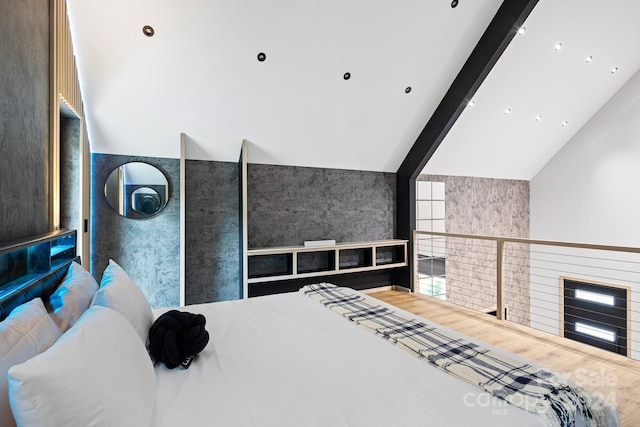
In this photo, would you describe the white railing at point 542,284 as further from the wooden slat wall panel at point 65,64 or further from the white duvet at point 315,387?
the wooden slat wall panel at point 65,64

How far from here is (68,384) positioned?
2.35 feet

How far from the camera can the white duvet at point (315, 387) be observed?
1.00 metres

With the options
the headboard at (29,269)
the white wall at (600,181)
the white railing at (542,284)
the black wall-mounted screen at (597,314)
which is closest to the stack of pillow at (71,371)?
the headboard at (29,269)

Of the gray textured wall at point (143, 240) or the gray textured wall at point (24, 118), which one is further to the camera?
the gray textured wall at point (143, 240)

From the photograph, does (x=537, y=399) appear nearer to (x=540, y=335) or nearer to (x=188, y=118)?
(x=540, y=335)

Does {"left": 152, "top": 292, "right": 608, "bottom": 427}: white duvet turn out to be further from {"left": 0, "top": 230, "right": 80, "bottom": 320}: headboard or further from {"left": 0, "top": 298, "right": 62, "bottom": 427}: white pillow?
{"left": 0, "top": 230, "right": 80, "bottom": 320}: headboard

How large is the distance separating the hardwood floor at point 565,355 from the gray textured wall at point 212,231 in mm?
2310

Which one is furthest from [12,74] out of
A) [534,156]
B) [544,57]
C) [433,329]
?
[534,156]

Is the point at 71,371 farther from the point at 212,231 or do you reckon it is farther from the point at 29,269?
the point at 212,231

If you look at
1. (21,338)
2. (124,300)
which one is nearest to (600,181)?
(124,300)

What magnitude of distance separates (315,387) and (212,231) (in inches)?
112

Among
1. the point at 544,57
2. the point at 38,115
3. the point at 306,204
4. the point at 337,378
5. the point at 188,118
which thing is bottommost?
the point at 337,378

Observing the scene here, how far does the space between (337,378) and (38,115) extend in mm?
2073

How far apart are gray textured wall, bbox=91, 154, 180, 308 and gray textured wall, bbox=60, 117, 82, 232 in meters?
0.77
